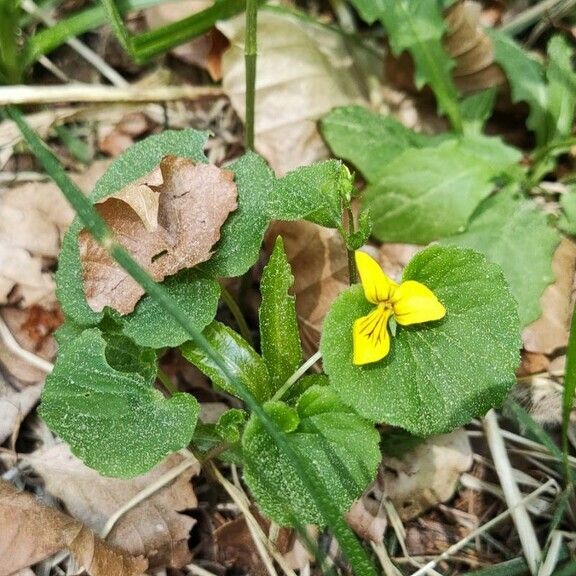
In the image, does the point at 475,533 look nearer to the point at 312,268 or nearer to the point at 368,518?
the point at 368,518

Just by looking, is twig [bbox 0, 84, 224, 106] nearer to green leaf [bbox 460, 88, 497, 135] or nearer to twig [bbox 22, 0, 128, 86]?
twig [bbox 22, 0, 128, 86]

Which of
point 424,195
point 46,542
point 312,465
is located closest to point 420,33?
point 424,195

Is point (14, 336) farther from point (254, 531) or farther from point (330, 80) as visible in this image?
point (330, 80)

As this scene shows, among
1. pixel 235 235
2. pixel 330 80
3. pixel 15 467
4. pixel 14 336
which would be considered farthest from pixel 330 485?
pixel 330 80

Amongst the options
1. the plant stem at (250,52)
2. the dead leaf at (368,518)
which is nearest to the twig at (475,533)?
the dead leaf at (368,518)

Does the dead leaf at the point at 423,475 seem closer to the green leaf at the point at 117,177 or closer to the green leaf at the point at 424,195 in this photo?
the green leaf at the point at 424,195

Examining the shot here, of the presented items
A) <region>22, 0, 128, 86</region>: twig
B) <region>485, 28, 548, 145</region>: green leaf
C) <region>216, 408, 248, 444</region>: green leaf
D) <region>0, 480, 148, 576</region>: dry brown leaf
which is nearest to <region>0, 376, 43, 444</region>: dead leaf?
<region>0, 480, 148, 576</region>: dry brown leaf
